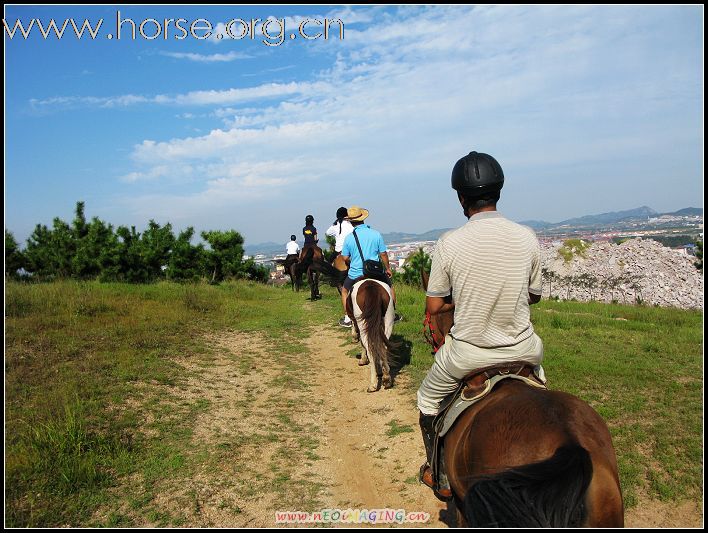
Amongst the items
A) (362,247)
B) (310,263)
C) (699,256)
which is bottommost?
(699,256)

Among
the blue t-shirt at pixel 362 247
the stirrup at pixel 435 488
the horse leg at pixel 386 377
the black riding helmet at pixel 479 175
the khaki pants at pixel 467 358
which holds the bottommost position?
the horse leg at pixel 386 377

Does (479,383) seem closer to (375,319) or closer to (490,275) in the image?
(490,275)

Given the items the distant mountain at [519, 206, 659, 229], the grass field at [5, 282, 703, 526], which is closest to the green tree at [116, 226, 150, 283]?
the grass field at [5, 282, 703, 526]

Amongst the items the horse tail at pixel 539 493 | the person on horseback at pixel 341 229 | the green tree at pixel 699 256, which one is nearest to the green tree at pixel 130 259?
the person on horseback at pixel 341 229

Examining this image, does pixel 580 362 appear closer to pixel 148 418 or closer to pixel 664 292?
pixel 148 418

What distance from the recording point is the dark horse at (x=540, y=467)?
1963 millimetres

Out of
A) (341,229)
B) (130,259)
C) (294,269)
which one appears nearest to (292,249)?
(294,269)

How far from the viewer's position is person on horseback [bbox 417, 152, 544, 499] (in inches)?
110

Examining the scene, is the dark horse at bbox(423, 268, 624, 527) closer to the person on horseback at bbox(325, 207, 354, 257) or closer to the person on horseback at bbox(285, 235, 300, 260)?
the person on horseback at bbox(325, 207, 354, 257)

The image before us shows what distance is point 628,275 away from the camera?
65.4ft

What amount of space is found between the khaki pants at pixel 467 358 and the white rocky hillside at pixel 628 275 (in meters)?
17.5

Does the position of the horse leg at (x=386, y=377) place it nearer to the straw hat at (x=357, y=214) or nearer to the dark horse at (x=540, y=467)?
the straw hat at (x=357, y=214)

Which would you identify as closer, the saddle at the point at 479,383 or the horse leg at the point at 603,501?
the horse leg at the point at 603,501

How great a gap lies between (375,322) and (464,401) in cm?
393
